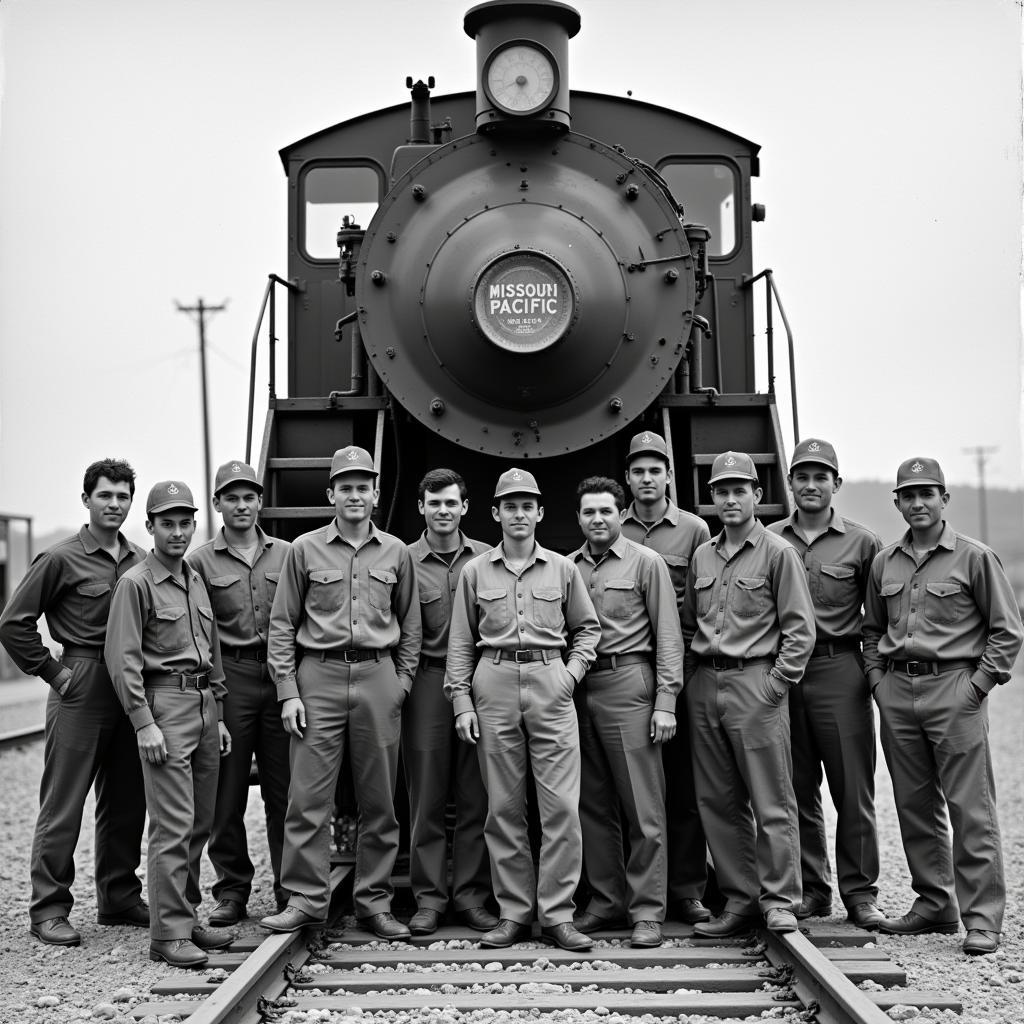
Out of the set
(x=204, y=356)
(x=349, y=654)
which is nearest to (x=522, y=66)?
(x=349, y=654)

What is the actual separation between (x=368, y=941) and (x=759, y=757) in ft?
6.11

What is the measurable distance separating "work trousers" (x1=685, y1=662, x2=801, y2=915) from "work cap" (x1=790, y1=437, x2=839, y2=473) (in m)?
1.09

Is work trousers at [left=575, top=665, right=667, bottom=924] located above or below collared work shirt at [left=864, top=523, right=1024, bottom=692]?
below

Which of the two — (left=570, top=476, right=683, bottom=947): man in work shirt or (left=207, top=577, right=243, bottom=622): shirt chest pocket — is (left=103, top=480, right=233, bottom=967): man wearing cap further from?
(left=570, top=476, right=683, bottom=947): man in work shirt

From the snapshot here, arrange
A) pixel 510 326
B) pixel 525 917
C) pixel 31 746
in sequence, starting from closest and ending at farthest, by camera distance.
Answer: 1. pixel 525 917
2. pixel 510 326
3. pixel 31 746

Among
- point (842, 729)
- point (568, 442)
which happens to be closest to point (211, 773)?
point (568, 442)

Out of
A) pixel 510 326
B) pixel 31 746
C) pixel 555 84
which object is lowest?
pixel 31 746

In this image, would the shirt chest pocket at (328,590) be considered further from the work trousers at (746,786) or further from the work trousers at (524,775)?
the work trousers at (746,786)

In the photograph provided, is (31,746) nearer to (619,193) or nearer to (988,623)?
(619,193)

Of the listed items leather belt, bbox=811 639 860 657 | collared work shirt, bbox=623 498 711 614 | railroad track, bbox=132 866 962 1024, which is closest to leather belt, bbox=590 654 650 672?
collared work shirt, bbox=623 498 711 614

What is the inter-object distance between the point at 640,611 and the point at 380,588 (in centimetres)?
117

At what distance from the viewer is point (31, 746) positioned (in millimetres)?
14406

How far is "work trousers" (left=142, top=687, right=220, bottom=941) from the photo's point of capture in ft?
17.6

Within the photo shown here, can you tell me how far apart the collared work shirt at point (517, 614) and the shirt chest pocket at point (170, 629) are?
1179mm
